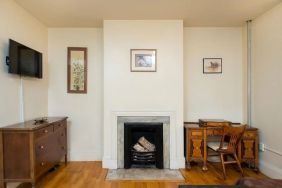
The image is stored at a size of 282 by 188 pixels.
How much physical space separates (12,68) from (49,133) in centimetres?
104

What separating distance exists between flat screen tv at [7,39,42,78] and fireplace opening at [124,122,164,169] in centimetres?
172

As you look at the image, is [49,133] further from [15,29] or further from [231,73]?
[231,73]

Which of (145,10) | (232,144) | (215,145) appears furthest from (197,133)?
(145,10)

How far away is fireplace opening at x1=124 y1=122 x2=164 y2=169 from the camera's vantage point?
3736 mm

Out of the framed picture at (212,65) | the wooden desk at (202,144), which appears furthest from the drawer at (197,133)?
the framed picture at (212,65)

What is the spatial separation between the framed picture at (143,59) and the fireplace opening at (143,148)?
0.97 metres

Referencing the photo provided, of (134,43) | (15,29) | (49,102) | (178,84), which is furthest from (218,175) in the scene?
(15,29)

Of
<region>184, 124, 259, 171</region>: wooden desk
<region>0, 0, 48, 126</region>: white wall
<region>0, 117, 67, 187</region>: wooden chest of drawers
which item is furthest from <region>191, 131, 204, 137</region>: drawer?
<region>0, 0, 48, 126</region>: white wall

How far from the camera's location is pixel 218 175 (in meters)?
3.46

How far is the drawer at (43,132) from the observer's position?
2.73m

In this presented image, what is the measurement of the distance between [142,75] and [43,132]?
1847mm

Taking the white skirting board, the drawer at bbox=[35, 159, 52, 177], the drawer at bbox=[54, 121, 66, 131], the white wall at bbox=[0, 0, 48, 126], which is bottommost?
the white skirting board

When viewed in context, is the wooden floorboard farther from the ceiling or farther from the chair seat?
the ceiling

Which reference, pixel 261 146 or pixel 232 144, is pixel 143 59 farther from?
pixel 261 146
